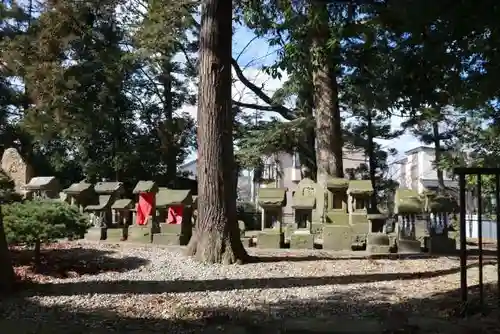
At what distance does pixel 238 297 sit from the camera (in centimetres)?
701

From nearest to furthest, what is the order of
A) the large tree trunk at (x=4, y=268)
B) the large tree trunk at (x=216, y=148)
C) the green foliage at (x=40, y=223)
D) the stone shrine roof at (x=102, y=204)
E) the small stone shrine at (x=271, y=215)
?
1. the large tree trunk at (x=4, y=268)
2. the green foliage at (x=40, y=223)
3. the large tree trunk at (x=216, y=148)
4. the small stone shrine at (x=271, y=215)
5. the stone shrine roof at (x=102, y=204)

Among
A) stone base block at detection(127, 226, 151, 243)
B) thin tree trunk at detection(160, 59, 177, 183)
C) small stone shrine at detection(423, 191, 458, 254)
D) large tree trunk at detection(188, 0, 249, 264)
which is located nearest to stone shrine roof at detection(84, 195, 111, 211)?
stone base block at detection(127, 226, 151, 243)

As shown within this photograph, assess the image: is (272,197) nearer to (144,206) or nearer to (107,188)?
(144,206)

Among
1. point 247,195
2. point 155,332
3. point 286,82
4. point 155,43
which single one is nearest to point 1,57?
point 155,43

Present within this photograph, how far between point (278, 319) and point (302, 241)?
6.21 metres

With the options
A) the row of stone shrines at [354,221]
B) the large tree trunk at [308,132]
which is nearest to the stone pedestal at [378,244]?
the row of stone shrines at [354,221]

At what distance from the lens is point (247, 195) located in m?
33.4

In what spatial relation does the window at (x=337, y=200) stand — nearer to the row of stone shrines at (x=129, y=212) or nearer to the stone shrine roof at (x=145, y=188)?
the row of stone shrines at (x=129, y=212)

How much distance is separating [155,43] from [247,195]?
15.1 m

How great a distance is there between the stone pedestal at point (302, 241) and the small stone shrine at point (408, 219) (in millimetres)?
1872

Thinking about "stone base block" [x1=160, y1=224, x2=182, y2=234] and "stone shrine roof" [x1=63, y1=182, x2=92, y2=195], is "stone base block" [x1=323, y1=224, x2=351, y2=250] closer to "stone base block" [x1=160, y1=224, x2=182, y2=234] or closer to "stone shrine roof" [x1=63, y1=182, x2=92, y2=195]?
"stone base block" [x1=160, y1=224, x2=182, y2=234]

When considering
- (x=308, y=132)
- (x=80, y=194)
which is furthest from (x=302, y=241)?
(x=308, y=132)

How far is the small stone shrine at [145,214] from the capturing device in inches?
500

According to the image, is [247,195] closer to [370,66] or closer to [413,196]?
[413,196]
